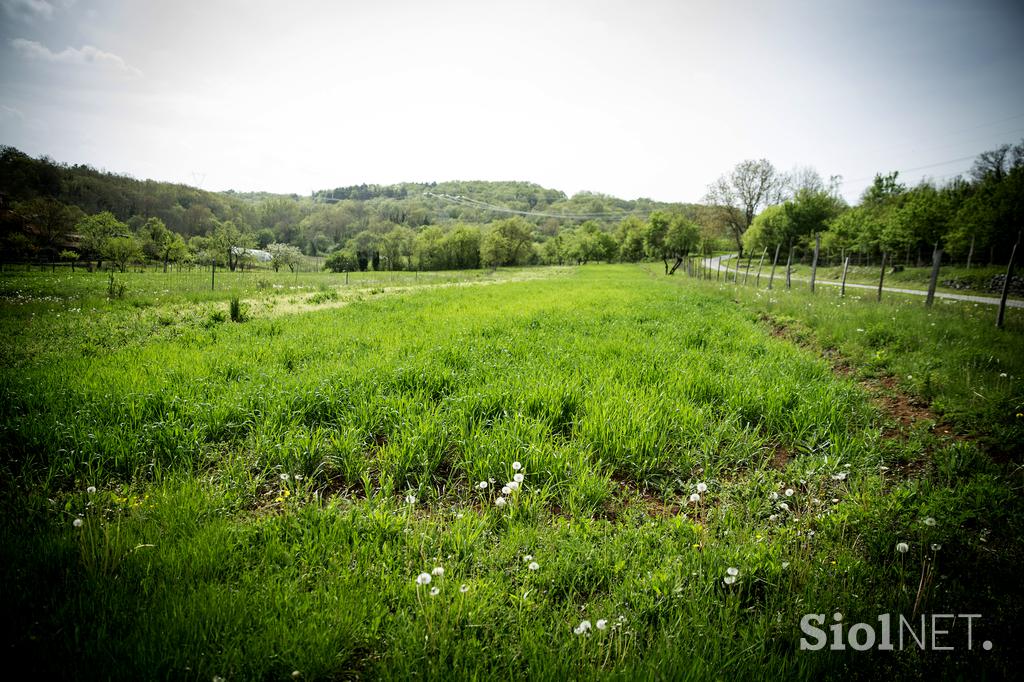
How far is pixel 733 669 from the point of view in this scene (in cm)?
200

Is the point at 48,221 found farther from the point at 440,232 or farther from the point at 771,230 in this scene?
the point at 771,230

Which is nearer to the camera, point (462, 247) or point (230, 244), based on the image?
point (230, 244)

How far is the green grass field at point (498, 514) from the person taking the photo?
205 centimetres

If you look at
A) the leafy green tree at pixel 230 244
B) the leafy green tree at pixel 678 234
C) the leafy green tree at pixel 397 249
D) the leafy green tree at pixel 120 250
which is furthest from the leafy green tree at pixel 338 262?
the leafy green tree at pixel 678 234

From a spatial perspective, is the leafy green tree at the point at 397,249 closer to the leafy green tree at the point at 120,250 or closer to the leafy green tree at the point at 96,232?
the leafy green tree at the point at 120,250

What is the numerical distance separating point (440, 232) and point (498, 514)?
107 m

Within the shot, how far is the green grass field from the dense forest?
744 inches

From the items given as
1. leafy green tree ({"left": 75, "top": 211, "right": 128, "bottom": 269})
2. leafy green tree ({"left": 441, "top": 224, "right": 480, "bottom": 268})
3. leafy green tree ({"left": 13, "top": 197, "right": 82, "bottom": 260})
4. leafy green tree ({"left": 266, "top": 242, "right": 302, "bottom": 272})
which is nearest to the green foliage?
leafy green tree ({"left": 13, "top": 197, "right": 82, "bottom": 260})

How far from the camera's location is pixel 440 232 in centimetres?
10338

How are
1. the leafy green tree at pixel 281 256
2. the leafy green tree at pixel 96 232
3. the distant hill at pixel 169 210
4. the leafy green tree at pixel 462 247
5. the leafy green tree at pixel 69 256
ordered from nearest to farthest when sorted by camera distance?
the distant hill at pixel 169 210
the leafy green tree at pixel 69 256
the leafy green tree at pixel 96 232
the leafy green tree at pixel 281 256
the leafy green tree at pixel 462 247

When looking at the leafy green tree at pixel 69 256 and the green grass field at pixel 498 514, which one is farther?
the leafy green tree at pixel 69 256

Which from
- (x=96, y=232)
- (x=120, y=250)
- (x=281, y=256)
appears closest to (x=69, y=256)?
(x=96, y=232)

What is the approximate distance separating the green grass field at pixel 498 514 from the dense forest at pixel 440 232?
1891 cm

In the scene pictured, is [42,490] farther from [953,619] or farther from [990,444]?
[990,444]
